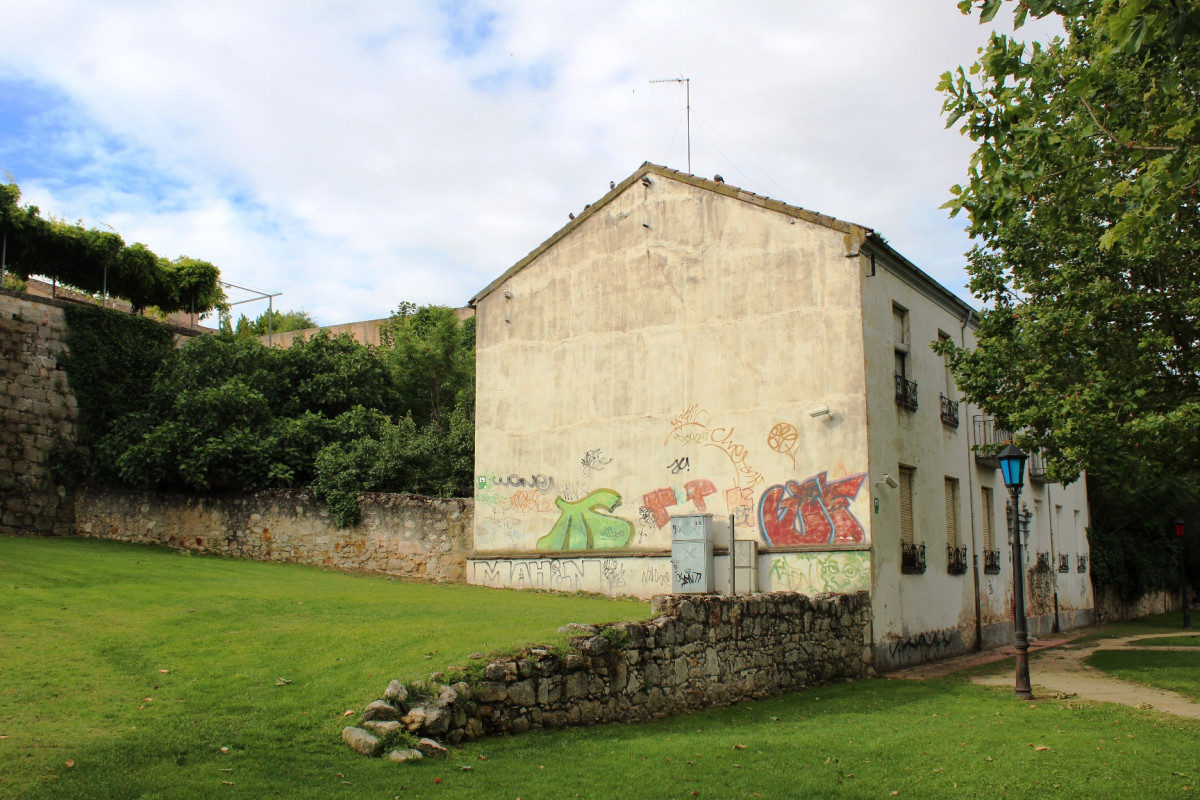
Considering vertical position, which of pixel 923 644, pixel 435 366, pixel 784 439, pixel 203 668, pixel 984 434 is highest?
pixel 435 366

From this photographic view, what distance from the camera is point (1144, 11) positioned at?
614 centimetres

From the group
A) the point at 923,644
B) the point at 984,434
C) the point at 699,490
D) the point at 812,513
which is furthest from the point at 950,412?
Answer: the point at 699,490

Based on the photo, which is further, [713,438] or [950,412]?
[950,412]

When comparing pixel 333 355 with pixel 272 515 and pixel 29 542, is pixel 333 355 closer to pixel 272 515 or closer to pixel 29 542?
pixel 272 515

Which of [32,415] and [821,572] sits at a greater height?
[32,415]

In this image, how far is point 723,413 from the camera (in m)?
18.1

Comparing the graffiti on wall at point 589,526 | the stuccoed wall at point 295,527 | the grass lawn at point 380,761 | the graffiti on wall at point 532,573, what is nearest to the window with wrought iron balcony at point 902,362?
the graffiti on wall at point 589,526

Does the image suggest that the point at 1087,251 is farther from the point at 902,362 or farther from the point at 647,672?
the point at 647,672

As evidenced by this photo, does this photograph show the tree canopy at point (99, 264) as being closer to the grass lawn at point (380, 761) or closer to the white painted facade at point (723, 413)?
the white painted facade at point (723, 413)

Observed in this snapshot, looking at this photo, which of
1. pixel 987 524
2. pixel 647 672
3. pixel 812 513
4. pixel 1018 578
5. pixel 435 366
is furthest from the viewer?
pixel 435 366

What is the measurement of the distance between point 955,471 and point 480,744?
1563cm

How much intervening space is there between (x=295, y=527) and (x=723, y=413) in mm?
10782

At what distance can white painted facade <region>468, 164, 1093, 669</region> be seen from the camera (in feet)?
55.4

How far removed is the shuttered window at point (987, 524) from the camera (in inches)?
896
